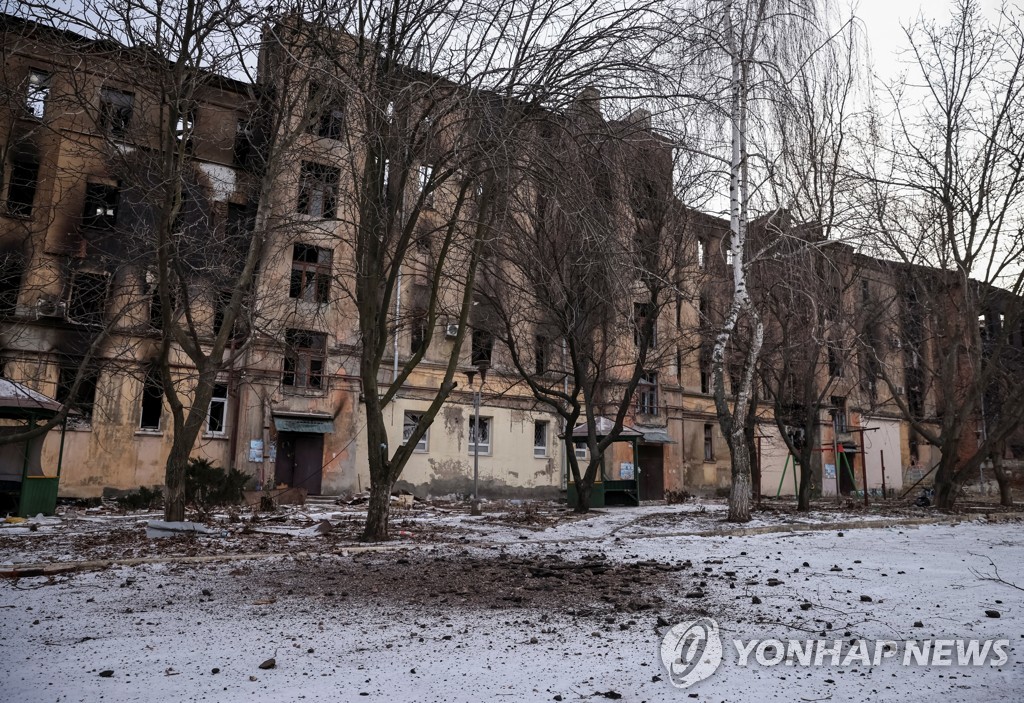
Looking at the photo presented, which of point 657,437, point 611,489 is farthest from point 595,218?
point 657,437

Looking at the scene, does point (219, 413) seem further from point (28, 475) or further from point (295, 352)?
point (295, 352)

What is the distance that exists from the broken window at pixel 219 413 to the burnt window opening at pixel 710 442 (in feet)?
76.3

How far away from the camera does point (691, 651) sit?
4.71 meters

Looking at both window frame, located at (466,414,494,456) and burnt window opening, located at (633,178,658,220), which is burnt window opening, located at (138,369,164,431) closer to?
window frame, located at (466,414,494,456)

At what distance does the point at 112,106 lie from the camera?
11.5 metres

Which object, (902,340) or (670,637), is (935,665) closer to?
(670,637)

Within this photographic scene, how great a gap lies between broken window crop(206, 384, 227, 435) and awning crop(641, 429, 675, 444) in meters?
17.5

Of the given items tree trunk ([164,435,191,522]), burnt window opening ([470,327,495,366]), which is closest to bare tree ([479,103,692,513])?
tree trunk ([164,435,191,522])

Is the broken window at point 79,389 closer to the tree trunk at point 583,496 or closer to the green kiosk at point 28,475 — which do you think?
the green kiosk at point 28,475

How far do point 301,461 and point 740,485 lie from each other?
1854 centimetres

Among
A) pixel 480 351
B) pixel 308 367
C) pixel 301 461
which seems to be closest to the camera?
pixel 301 461

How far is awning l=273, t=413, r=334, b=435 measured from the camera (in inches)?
1064

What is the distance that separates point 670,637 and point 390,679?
1.95 m

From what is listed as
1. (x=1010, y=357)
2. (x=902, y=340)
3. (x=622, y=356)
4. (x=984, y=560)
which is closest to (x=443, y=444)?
(x=622, y=356)
